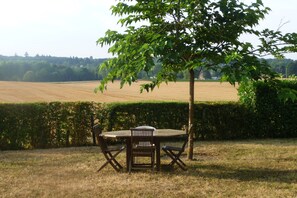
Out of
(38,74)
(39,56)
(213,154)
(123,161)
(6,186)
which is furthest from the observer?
(39,56)

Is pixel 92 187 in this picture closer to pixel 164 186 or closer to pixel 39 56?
pixel 164 186

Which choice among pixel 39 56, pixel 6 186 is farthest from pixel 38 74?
pixel 6 186

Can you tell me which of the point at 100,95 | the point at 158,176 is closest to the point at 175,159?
the point at 158,176

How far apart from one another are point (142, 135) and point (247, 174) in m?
2.32

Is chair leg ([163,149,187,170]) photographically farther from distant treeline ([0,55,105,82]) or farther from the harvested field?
distant treeline ([0,55,105,82])

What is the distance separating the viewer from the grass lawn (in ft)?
24.8

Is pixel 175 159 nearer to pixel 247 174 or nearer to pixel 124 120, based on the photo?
pixel 247 174

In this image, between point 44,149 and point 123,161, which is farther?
point 44,149

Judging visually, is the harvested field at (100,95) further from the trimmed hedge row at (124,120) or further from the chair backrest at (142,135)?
the chair backrest at (142,135)

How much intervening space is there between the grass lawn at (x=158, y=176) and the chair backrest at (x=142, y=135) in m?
0.70

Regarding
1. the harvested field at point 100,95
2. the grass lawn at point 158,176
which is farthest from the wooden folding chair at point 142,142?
the harvested field at point 100,95

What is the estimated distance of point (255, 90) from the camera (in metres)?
15.7

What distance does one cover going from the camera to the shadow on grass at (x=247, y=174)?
854cm

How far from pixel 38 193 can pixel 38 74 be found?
208 ft
